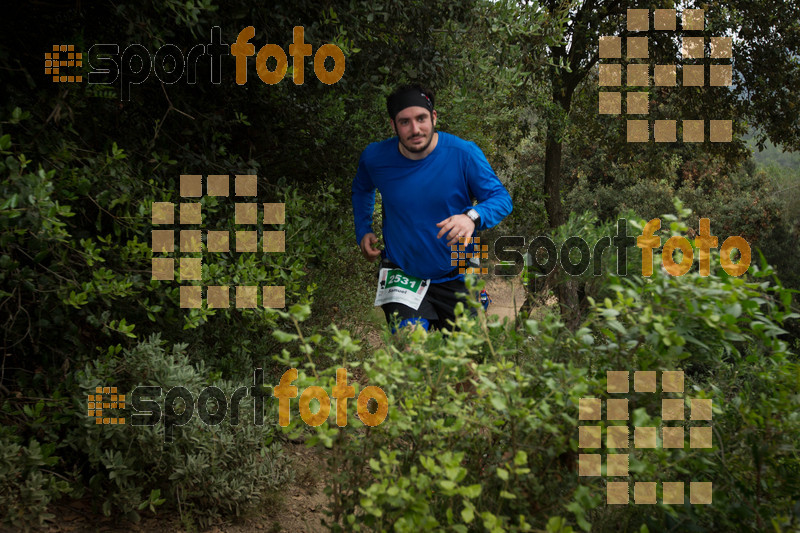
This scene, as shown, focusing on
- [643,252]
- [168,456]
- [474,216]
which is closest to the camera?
[643,252]

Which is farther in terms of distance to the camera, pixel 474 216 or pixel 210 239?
pixel 210 239

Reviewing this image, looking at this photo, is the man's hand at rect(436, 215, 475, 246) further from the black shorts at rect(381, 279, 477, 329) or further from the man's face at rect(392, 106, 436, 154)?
the man's face at rect(392, 106, 436, 154)

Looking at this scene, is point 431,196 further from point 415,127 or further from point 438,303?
point 438,303

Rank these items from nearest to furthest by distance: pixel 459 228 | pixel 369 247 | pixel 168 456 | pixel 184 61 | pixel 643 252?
pixel 643 252
pixel 168 456
pixel 459 228
pixel 184 61
pixel 369 247

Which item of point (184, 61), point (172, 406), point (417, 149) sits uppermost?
point (184, 61)

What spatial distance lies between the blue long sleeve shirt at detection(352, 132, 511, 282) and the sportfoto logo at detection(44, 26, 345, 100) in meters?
0.86

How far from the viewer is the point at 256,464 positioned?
3.86 m

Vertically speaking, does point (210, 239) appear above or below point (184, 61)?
below

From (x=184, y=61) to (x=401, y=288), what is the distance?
2.20 meters

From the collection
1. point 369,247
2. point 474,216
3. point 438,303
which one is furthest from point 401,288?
point 474,216

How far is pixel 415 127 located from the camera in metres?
4.30

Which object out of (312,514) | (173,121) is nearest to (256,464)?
(312,514)

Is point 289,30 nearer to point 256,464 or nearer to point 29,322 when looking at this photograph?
point 29,322

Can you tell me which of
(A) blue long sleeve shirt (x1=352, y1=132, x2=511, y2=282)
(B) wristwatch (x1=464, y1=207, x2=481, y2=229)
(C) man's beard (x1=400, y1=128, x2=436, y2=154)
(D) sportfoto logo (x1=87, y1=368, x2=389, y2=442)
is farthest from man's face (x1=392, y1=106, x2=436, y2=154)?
(D) sportfoto logo (x1=87, y1=368, x2=389, y2=442)
